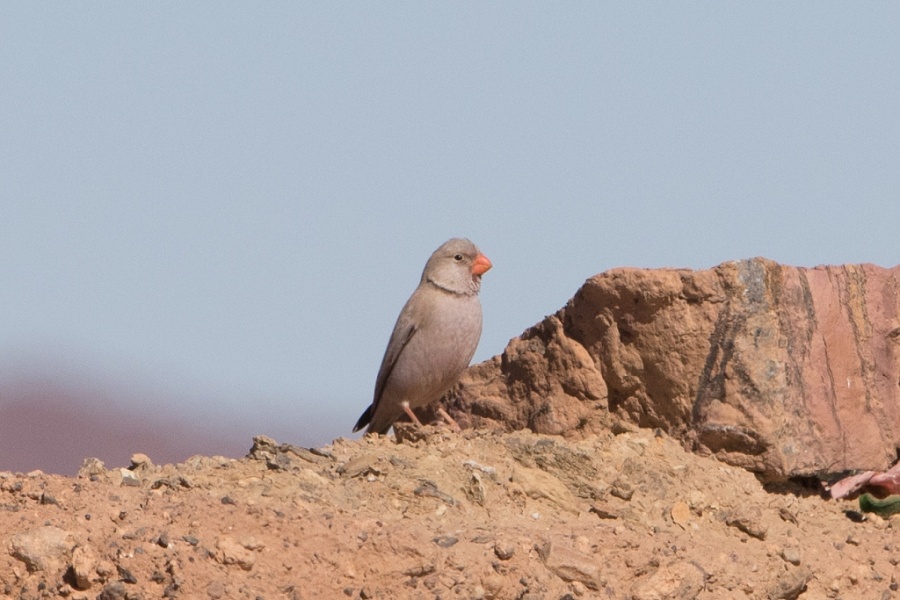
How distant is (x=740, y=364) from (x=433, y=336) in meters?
2.02

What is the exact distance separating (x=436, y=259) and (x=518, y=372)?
4.05ft

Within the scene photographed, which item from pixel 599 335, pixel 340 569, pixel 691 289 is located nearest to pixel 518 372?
pixel 599 335

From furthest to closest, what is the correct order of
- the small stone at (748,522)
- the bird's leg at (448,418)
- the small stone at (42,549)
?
the bird's leg at (448,418) → the small stone at (748,522) → the small stone at (42,549)

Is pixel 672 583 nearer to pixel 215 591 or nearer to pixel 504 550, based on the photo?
pixel 504 550

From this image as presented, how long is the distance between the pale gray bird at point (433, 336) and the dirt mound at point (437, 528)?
1.44 m

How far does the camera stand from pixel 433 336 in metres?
7.66

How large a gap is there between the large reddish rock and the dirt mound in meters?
0.25

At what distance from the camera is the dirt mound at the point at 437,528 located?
175 inches

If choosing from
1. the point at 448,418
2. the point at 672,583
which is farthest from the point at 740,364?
the point at 448,418

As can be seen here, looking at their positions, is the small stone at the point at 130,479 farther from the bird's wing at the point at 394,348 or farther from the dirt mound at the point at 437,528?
the bird's wing at the point at 394,348

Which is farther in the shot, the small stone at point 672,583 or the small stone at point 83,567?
the small stone at point 672,583

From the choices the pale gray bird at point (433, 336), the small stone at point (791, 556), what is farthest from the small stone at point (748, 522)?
the pale gray bird at point (433, 336)

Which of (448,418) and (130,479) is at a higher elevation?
(448,418)

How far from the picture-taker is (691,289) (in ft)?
21.0
